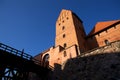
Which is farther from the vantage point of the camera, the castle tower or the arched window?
the arched window

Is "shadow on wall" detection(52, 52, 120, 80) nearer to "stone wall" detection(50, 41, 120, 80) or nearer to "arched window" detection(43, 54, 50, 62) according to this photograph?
"stone wall" detection(50, 41, 120, 80)

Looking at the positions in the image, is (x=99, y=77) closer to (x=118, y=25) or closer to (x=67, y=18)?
(x=118, y=25)

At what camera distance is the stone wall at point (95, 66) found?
535 inches

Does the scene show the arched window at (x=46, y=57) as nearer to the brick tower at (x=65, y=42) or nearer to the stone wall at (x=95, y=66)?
the brick tower at (x=65, y=42)

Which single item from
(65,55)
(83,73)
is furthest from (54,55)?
(83,73)

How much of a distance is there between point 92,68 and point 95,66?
0.41 m

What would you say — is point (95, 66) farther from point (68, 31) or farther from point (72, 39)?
point (68, 31)

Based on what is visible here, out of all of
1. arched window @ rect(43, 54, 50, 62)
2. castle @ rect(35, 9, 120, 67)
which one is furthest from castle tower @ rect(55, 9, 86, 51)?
arched window @ rect(43, 54, 50, 62)

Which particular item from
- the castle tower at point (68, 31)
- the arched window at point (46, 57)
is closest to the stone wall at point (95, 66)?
the castle tower at point (68, 31)

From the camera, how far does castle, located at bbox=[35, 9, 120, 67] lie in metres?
23.8

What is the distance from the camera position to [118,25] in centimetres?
2481

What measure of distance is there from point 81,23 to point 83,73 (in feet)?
66.8

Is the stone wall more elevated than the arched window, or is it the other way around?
the arched window

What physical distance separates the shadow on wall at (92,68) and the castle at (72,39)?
15.5 feet
